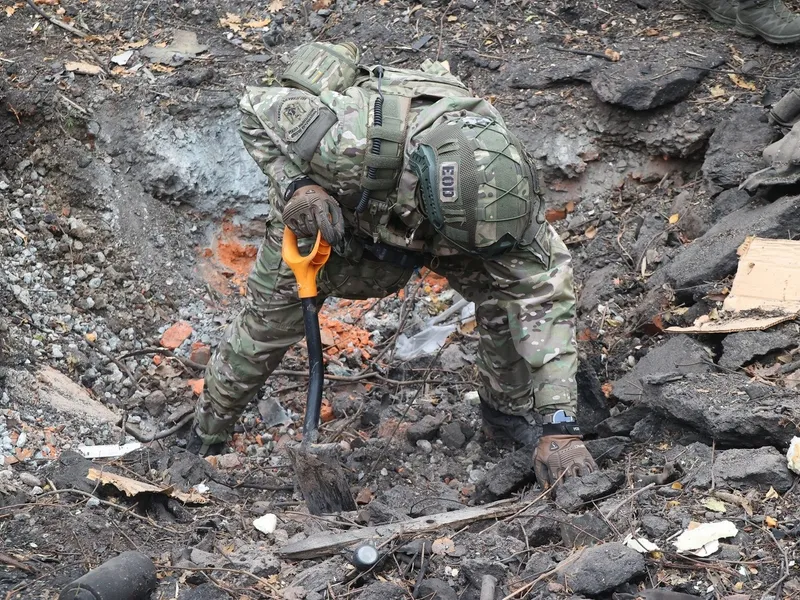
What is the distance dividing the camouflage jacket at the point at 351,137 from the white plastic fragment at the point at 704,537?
56.9 inches

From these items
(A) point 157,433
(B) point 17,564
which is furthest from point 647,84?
(B) point 17,564

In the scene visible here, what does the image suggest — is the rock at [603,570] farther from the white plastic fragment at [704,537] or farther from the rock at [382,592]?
the rock at [382,592]

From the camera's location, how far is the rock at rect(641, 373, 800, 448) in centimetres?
340

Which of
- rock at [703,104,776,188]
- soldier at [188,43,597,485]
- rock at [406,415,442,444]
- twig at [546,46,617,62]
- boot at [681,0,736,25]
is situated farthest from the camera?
boot at [681,0,736,25]

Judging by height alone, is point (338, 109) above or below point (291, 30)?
above

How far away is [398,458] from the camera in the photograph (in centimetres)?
459

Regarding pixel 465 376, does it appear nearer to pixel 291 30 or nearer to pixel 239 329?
pixel 239 329

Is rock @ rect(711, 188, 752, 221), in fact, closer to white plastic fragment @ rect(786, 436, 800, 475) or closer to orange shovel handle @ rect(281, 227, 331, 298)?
white plastic fragment @ rect(786, 436, 800, 475)

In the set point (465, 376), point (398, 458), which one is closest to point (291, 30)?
point (465, 376)

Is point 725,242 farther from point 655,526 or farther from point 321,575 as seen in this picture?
point 321,575

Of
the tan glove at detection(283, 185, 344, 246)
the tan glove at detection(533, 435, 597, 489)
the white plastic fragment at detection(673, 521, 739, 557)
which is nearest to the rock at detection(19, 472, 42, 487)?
the tan glove at detection(283, 185, 344, 246)

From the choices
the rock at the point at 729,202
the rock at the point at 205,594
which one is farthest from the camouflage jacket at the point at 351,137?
the rock at the point at 729,202

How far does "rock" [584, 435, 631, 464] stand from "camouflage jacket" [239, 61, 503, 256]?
103 cm

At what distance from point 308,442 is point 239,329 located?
0.89 m
